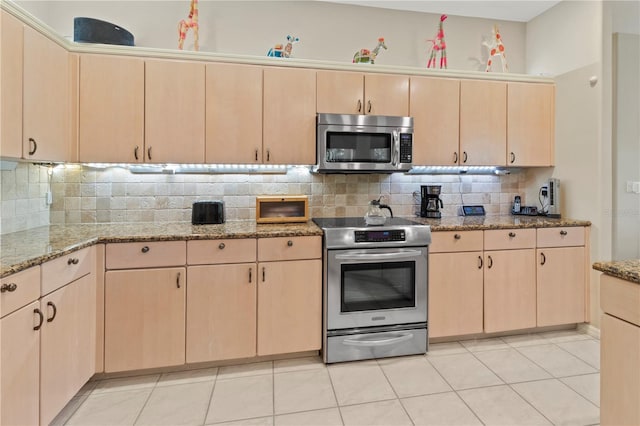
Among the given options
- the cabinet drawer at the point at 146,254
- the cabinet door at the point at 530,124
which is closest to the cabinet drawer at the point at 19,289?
the cabinet drawer at the point at 146,254

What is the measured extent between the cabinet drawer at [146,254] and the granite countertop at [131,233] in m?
0.04

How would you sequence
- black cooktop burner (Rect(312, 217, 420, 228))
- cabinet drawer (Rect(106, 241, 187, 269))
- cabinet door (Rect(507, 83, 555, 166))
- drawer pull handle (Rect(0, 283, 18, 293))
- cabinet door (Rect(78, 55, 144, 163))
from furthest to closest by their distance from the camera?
cabinet door (Rect(507, 83, 555, 166))
black cooktop burner (Rect(312, 217, 420, 228))
cabinet door (Rect(78, 55, 144, 163))
cabinet drawer (Rect(106, 241, 187, 269))
drawer pull handle (Rect(0, 283, 18, 293))

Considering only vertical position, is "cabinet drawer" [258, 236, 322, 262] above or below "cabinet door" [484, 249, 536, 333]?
above

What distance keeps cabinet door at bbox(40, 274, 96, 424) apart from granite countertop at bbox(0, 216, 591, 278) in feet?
0.72

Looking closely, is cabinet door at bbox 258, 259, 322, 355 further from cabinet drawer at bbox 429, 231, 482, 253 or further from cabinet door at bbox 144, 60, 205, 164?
cabinet door at bbox 144, 60, 205, 164

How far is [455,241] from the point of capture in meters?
2.69

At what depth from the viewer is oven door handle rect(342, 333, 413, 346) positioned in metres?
2.48

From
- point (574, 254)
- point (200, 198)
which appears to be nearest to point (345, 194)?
point (200, 198)

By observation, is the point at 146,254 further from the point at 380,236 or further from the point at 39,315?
the point at 380,236

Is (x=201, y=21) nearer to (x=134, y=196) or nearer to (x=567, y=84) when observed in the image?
(x=134, y=196)

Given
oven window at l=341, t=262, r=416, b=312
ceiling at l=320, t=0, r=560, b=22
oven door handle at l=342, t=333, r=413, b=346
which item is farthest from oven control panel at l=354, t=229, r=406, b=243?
ceiling at l=320, t=0, r=560, b=22

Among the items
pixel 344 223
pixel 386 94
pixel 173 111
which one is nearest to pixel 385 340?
pixel 344 223

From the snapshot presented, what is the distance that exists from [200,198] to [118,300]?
3.43 ft

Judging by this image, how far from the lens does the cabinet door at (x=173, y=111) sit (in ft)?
8.28
